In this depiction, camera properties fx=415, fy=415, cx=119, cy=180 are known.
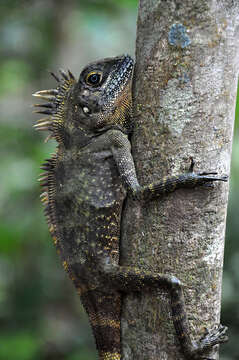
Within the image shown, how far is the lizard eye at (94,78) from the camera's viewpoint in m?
2.96

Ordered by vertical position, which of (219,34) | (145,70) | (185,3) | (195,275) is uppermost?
(185,3)

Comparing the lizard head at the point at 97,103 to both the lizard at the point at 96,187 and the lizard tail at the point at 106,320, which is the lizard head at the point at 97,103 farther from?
the lizard tail at the point at 106,320

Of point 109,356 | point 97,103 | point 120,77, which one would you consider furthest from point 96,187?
point 109,356

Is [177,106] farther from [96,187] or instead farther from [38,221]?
[38,221]

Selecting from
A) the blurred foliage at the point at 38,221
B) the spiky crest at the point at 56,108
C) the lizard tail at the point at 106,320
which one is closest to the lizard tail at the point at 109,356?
the lizard tail at the point at 106,320

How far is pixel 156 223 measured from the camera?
230cm

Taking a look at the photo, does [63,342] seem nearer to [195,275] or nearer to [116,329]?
[116,329]

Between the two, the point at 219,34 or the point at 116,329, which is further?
the point at 116,329

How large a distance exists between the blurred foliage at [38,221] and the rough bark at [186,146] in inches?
98.7

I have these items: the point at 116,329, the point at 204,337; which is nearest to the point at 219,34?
the point at 204,337

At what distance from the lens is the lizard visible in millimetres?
2666

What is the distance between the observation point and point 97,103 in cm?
299

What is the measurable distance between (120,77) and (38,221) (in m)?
3.63

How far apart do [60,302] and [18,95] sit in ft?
24.0
